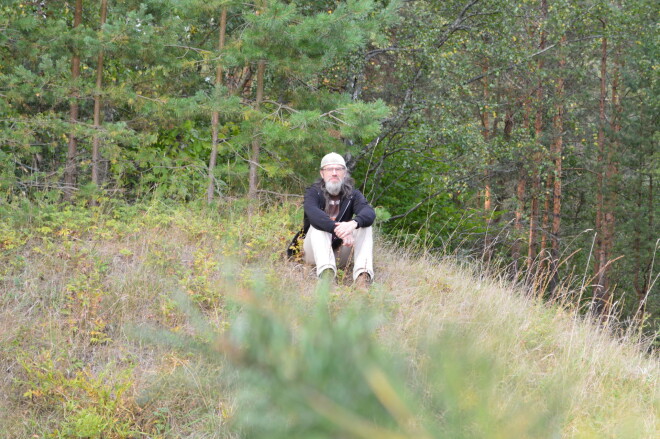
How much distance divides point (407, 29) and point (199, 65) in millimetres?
3067

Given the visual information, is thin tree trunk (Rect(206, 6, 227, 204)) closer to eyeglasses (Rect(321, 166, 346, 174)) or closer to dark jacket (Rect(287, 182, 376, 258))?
dark jacket (Rect(287, 182, 376, 258))

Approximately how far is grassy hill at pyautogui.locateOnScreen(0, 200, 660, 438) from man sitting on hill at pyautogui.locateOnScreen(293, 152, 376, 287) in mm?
209

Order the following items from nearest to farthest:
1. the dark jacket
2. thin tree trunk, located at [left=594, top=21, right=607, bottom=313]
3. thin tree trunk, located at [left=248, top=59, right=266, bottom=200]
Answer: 1. the dark jacket
2. thin tree trunk, located at [left=248, top=59, right=266, bottom=200]
3. thin tree trunk, located at [left=594, top=21, right=607, bottom=313]

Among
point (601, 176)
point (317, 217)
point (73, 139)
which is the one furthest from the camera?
point (601, 176)

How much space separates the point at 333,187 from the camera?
548 cm

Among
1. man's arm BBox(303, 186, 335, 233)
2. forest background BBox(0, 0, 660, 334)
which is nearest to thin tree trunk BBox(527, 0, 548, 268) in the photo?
forest background BBox(0, 0, 660, 334)

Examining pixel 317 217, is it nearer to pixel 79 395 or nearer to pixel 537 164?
pixel 79 395

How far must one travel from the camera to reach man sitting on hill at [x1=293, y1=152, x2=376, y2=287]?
517 centimetres

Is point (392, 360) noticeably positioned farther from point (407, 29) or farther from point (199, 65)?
point (407, 29)

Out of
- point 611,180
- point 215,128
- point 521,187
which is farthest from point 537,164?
point 215,128

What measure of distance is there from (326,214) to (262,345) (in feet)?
15.6

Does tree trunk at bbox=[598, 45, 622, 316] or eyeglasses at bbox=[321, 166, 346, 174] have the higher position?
eyeglasses at bbox=[321, 166, 346, 174]

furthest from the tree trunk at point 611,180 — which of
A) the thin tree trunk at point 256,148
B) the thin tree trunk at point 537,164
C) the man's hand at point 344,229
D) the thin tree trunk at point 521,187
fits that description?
the man's hand at point 344,229

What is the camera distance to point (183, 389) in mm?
3514
